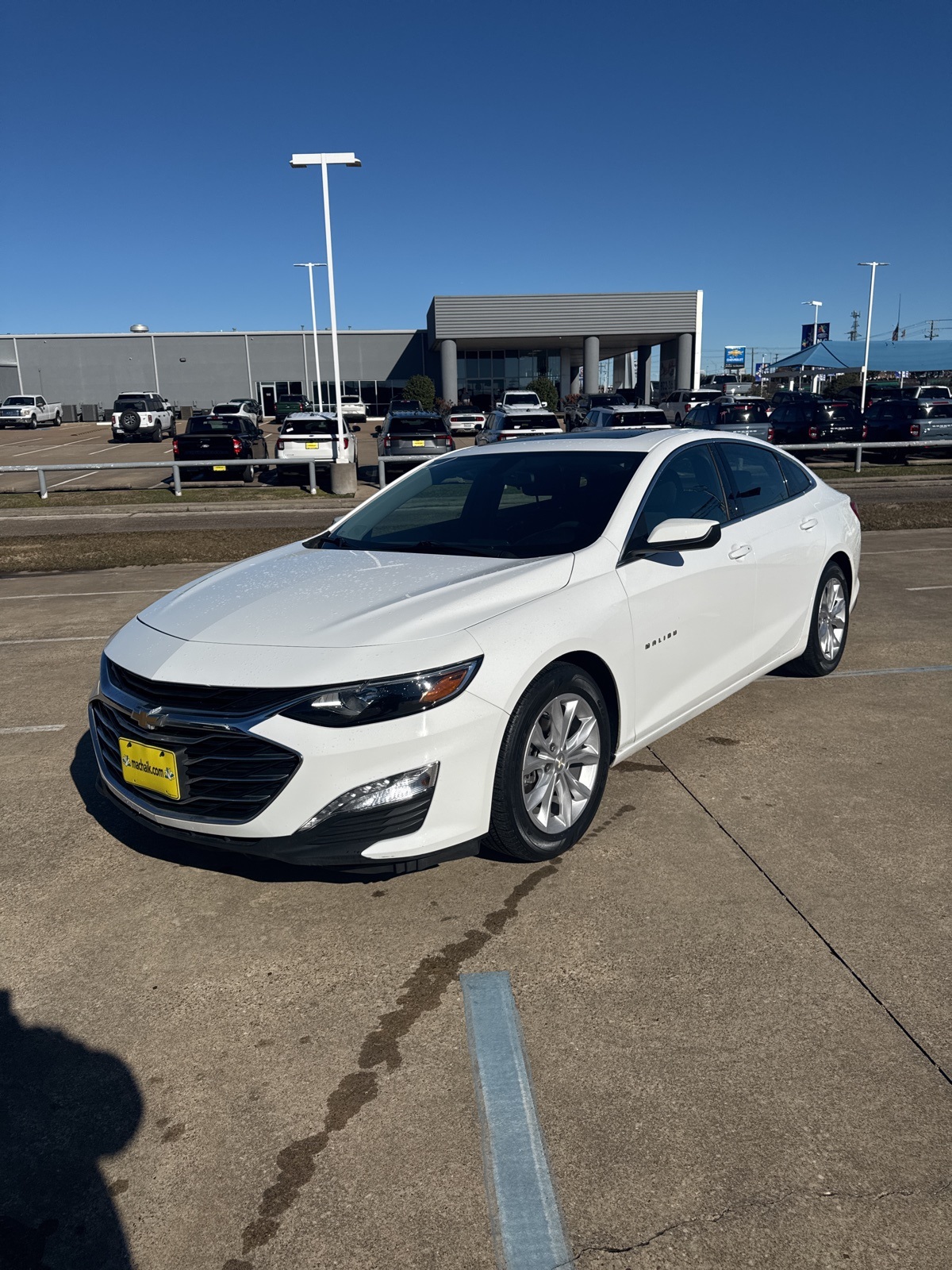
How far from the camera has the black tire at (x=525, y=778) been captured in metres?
3.45

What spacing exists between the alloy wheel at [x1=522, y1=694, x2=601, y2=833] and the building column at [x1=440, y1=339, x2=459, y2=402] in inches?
2332

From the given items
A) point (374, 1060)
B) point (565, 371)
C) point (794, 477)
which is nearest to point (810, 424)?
point (794, 477)

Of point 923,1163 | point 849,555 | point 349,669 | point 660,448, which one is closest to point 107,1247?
point 349,669

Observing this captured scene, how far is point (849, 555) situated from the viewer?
633cm

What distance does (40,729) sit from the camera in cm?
570

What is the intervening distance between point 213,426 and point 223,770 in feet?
72.2

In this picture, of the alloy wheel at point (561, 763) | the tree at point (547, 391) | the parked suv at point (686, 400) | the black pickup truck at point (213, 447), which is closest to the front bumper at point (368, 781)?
the alloy wheel at point (561, 763)

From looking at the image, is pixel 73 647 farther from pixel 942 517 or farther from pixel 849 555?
pixel 942 517

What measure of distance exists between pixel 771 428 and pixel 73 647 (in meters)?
21.3

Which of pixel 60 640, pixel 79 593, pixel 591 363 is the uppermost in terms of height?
pixel 591 363

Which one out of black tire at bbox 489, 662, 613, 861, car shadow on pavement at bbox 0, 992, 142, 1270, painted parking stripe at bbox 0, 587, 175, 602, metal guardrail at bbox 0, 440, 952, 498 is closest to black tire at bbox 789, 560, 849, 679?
black tire at bbox 489, 662, 613, 861

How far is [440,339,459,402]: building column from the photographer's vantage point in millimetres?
60969

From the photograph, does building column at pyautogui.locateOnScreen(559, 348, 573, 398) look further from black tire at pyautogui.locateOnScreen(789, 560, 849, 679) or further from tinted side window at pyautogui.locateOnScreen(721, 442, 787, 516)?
tinted side window at pyautogui.locateOnScreen(721, 442, 787, 516)

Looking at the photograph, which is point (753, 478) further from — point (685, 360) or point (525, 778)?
point (685, 360)
